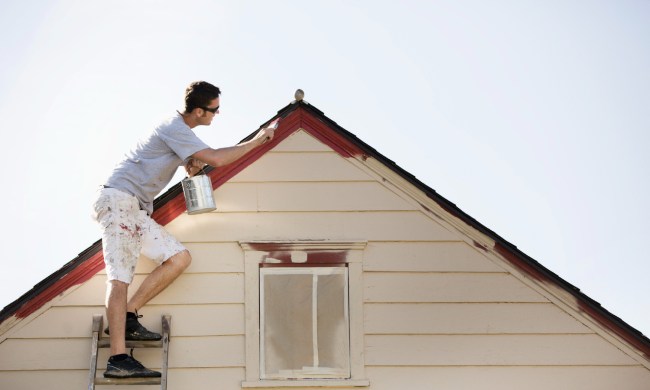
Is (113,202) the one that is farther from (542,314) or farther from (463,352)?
(542,314)

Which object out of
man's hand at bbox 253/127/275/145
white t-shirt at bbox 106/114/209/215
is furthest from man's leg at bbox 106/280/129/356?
man's hand at bbox 253/127/275/145

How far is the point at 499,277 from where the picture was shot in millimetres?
9562

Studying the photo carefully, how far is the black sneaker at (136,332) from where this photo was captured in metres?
8.88

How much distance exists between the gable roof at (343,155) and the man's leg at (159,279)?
1.34 ft

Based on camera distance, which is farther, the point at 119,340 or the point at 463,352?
the point at 463,352

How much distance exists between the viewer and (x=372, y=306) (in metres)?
9.44

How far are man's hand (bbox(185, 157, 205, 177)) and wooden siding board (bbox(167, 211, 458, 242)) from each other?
393 mm

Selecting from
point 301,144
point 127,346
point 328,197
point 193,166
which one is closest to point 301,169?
point 301,144

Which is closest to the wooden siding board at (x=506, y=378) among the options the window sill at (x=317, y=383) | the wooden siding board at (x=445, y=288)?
the window sill at (x=317, y=383)

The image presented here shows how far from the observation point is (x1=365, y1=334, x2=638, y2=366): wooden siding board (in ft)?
30.6

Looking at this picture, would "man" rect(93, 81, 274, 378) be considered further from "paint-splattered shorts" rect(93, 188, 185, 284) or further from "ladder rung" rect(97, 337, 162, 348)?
"ladder rung" rect(97, 337, 162, 348)

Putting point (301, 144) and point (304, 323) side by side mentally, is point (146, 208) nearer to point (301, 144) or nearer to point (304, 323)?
point (301, 144)

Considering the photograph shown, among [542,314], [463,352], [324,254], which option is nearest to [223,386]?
[324,254]

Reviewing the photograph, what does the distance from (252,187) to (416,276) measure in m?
1.64
